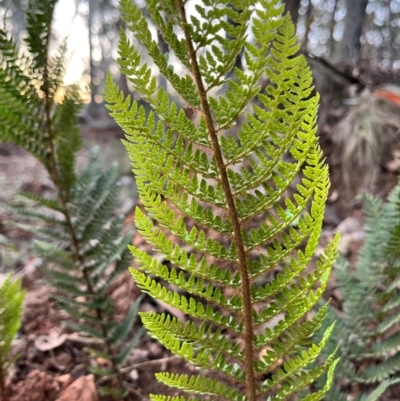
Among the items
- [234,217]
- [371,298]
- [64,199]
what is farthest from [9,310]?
[371,298]

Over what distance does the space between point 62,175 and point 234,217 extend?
0.87 meters

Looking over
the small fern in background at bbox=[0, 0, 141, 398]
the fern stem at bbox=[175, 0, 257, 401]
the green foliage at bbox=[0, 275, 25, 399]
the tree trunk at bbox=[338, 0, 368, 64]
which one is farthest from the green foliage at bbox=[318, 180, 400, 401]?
the tree trunk at bbox=[338, 0, 368, 64]

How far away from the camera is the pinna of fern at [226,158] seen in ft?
1.89

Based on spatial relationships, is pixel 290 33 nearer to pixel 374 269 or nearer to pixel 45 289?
pixel 374 269

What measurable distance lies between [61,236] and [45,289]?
95cm

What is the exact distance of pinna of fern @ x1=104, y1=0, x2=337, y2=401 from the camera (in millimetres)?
577

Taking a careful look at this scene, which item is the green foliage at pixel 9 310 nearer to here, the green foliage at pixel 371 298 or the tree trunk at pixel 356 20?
the green foliage at pixel 371 298

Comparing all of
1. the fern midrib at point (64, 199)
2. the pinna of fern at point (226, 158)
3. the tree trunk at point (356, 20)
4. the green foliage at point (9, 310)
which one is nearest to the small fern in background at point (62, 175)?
the fern midrib at point (64, 199)

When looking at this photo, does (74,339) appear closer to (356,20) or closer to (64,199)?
(64,199)

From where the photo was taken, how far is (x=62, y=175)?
4.47ft

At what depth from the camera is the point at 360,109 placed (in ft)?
10.0

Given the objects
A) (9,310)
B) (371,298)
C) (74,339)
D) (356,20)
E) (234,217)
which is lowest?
(74,339)

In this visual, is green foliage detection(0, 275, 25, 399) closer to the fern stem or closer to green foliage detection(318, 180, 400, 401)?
the fern stem

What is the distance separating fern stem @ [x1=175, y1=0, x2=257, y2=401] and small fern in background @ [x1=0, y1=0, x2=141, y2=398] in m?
0.73
